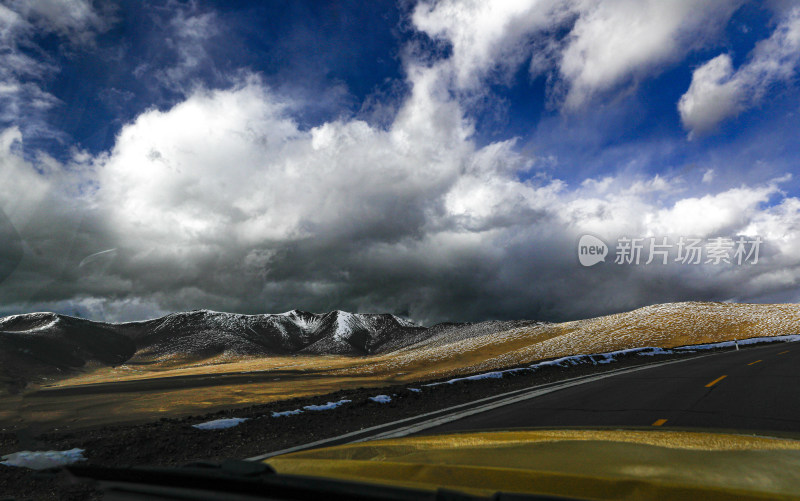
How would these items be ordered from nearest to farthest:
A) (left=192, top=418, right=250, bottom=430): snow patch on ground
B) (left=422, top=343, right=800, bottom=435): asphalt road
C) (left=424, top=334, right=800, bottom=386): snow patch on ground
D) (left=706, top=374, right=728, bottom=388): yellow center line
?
(left=422, top=343, right=800, bottom=435): asphalt road, (left=192, top=418, right=250, bottom=430): snow patch on ground, (left=706, top=374, right=728, bottom=388): yellow center line, (left=424, top=334, right=800, bottom=386): snow patch on ground

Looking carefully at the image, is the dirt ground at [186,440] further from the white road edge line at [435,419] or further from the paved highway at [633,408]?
the paved highway at [633,408]

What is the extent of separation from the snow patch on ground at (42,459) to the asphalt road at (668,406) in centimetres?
647

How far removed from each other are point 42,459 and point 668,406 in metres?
12.4

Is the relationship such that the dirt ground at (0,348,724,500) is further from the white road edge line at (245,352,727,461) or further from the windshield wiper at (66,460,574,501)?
the windshield wiper at (66,460,574,501)

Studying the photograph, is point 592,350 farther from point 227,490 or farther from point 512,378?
point 227,490

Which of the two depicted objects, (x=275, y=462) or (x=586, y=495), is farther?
(x=275, y=462)

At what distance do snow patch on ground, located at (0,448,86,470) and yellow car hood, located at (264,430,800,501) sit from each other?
6569mm

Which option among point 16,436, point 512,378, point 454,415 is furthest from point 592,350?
point 16,436

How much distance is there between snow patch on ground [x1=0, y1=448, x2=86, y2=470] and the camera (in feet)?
23.6

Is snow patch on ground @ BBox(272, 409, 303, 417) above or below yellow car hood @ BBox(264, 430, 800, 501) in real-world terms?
below

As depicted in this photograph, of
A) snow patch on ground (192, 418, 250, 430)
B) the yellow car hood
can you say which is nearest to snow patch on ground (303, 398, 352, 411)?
snow patch on ground (192, 418, 250, 430)

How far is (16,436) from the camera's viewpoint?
11.2m

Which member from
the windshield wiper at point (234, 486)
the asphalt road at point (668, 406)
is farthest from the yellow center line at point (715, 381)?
the windshield wiper at point (234, 486)

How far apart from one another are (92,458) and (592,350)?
59.0 m
